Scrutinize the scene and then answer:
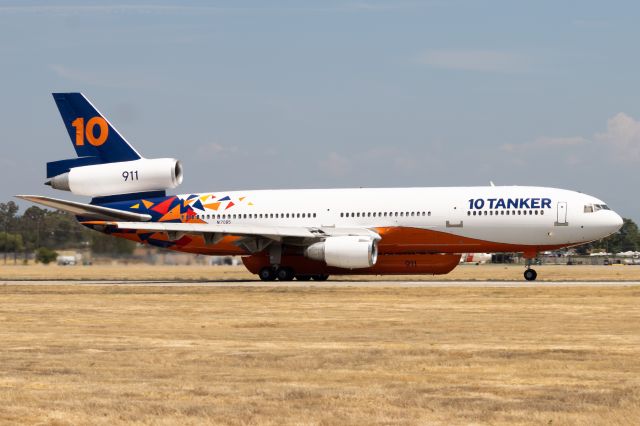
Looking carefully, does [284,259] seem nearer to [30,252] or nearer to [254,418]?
[254,418]

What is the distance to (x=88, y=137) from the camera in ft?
162

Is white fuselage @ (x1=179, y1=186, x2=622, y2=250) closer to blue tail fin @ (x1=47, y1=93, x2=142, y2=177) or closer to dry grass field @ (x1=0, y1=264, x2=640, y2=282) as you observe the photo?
dry grass field @ (x1=0, y1=264, x2=640, y2=282)

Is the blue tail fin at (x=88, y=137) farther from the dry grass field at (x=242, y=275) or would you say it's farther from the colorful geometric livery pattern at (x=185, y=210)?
the dry grass field at (x=242, y=275)

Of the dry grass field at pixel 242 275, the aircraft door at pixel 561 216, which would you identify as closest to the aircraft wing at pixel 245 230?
the dry grass field at pixel 242 275

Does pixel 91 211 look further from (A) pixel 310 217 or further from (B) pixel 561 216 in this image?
(B) pixel 561 216

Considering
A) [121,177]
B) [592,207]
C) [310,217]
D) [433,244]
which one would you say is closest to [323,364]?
[433,244]

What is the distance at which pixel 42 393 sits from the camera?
495 inches

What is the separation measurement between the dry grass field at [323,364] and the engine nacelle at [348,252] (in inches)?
562

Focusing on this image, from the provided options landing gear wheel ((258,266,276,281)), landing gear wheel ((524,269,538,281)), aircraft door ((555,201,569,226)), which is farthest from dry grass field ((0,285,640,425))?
landing gear wheel ((258,266,276,281))

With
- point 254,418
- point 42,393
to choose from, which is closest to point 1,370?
point 42,393

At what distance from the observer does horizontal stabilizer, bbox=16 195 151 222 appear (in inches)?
1775

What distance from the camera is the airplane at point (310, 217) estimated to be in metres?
43.8

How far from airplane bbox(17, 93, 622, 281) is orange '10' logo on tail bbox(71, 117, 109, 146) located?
0.16 ft

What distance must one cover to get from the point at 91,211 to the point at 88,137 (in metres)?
4.44
